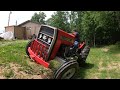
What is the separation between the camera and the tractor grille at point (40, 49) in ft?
26.5

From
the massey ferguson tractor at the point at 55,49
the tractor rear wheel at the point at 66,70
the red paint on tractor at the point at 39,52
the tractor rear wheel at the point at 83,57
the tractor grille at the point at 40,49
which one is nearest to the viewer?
the tractor rear wheel at the point at 66,70

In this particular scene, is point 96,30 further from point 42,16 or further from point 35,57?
point 42,16

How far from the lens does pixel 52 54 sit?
7.83 meters

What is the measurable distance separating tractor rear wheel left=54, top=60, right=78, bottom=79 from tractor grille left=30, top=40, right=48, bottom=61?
120 centimetres

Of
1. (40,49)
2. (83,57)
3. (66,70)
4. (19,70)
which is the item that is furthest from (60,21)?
(66,70)

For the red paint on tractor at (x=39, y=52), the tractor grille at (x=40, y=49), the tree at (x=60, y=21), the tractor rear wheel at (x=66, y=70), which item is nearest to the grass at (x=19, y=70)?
the red paint on tractor at (x=39, y=52)

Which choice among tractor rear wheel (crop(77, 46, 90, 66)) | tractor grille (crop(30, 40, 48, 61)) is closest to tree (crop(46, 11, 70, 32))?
tractor rear wheel (crop(77, 46, 90, 66))

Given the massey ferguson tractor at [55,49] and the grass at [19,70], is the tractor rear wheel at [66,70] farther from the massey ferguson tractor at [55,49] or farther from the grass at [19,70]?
the grass at [19,70]

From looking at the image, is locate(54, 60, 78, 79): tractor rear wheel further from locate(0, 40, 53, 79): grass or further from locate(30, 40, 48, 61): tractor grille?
locate(30, 40, 48, 61): tractor grille

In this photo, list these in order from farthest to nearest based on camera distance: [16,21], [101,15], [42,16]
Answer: [42,16]
[16,21]
[101,15]

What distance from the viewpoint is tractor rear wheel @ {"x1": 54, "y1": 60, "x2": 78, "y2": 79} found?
664 centimetres

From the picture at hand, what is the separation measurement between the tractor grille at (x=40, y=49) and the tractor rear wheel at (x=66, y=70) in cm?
120
